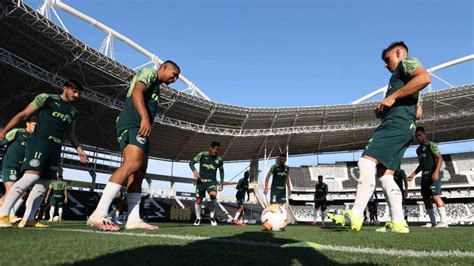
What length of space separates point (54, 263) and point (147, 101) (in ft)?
9.65

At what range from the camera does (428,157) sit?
797 cm

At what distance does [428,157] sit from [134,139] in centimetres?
687

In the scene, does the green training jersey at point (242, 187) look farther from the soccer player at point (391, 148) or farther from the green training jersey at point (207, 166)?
the soccer player at point (391, 148)

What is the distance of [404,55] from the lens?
14.1ft

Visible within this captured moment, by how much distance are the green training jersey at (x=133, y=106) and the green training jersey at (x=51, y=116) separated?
1.26 metres

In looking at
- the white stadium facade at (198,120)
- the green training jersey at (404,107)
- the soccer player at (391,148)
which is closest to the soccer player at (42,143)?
the soccer player at (391,148)

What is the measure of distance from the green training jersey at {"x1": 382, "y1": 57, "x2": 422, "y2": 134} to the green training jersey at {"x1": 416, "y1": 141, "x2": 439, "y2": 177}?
14.4 ft

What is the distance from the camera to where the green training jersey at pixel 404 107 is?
3934 millimetres

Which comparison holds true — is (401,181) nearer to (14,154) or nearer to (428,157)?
(428,157)

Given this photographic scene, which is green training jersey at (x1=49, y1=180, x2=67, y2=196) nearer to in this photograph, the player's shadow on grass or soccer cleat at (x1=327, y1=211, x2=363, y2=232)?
soccer cleat at (x1=327, y1=211, x2=363, y2=232)

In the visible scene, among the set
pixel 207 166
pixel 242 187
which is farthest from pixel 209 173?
pixel 242 187

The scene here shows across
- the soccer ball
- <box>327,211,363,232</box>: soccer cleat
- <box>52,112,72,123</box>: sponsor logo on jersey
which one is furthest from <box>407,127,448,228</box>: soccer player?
<box>52,112,72,123</box>: sponsor logo on jersey

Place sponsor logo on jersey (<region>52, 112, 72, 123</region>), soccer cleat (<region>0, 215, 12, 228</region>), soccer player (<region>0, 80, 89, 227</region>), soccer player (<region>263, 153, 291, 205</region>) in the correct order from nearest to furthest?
soccer cleat (<region>0, 215, 12, 228</region>) < soccer player (<region>0, 80, 89, 227</region>) < sponsor logo on jersey (<region>52, 112, 72, 123</region>) < soccer player (<region>263, 153, 291, 205</region>)

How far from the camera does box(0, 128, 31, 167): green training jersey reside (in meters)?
6.42
